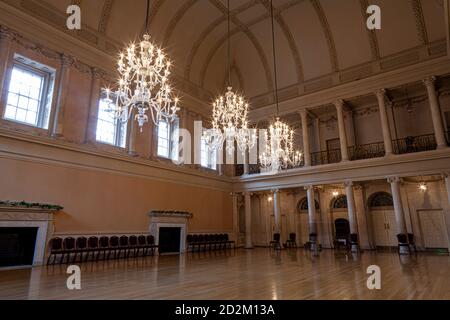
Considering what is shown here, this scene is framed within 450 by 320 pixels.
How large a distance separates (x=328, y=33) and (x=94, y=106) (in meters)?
10.8

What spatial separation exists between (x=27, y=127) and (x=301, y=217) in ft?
43.0

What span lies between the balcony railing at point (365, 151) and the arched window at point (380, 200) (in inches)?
75.6

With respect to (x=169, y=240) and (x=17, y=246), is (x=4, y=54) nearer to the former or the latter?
(x=17, y=246)

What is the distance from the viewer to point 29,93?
902cm

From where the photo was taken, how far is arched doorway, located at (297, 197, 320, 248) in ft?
50.1

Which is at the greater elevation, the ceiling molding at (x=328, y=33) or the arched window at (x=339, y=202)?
the ceiling molding at (x=328, y=33)

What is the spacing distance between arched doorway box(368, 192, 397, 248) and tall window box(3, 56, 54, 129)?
14.0m

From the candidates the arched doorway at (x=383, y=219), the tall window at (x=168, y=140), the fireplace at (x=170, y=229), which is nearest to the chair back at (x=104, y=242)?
the fireplace at (x=170, y=229)

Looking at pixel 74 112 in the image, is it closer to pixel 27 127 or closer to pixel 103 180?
pixel 27 127

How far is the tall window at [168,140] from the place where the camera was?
41.8 ft

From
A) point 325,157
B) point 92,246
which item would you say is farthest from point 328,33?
point 92,246

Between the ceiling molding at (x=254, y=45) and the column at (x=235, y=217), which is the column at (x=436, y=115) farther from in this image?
the column at (x=235, y=217)

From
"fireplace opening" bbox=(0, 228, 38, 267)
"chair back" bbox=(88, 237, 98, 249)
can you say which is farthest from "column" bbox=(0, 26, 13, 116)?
"chair back" bbox=(88, 237, 98, 249)
